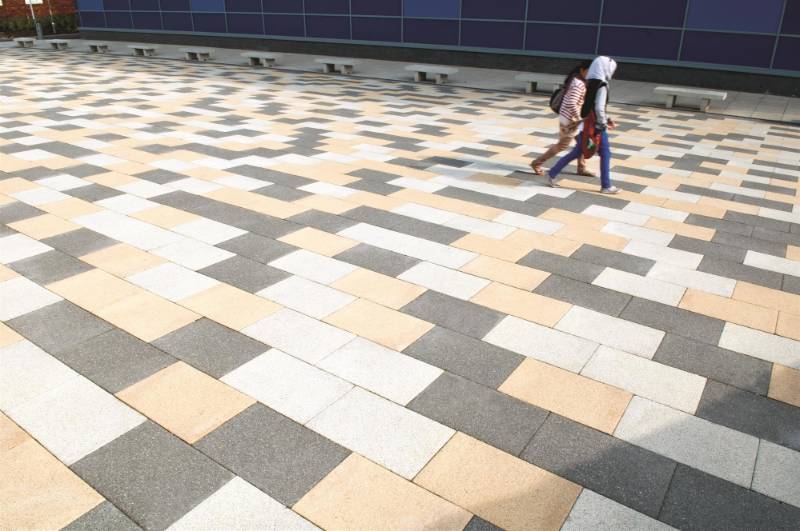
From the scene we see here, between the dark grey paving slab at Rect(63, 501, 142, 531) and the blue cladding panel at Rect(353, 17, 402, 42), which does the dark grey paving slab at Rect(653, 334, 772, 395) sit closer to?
the dark grey paving slab at Rect(63, 501, 142, 531)

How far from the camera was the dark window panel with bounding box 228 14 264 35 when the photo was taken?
76.5 ft

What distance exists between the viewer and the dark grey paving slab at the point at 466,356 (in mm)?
4031

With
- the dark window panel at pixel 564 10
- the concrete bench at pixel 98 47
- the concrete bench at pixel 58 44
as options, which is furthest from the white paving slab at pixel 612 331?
the concrete bench at pixel 58 44

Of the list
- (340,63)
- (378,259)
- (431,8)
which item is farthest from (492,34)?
(378,259)

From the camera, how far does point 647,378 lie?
13.3 feet

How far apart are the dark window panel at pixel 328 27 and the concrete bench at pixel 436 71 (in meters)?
4.08

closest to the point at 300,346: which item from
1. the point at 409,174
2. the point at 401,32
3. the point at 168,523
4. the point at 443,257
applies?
the point at 168,523

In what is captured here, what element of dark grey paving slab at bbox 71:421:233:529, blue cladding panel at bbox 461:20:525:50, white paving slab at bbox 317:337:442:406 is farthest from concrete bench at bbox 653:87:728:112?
dark grey paving slab at bbox 71:421:233:529

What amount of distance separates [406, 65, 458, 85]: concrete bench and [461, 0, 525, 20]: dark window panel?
192cm

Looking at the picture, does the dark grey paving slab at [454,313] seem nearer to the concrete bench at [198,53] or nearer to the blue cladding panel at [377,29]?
the blue cladding panel at [377,29]

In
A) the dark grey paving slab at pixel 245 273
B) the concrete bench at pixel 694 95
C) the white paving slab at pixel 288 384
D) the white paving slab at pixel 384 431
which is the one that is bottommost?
the white paving slab at pixel 384 431

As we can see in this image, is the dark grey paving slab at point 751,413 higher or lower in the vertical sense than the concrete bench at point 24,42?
lower

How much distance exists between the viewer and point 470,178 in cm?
859

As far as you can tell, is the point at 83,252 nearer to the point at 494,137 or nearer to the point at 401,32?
the point at 494,137
